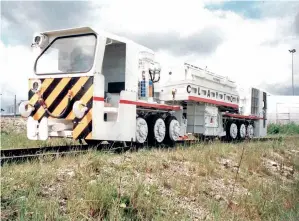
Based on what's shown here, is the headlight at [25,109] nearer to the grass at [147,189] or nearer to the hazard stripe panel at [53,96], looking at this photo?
the hazard stripe panel at [53,96]

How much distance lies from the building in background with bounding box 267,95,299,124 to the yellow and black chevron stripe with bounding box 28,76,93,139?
37230 mm

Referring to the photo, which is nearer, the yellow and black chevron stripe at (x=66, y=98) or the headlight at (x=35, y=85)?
the yellow and black chevron stripe at (x=66, y=98)

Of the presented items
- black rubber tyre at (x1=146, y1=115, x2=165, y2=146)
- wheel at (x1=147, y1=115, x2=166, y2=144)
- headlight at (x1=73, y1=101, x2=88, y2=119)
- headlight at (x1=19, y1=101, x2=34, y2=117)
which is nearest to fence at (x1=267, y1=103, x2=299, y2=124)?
wheel at (x1=147, y1=115, x2=166, y2=144)

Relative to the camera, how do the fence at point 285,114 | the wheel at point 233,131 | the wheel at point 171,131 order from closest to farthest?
the wheel at point 171,131 < the wheel at point 233,131 < the fence at point 285,114

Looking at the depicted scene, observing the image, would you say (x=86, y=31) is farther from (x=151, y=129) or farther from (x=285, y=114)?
(x=285, y=114)

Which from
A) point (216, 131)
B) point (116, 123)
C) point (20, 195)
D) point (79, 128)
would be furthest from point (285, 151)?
point (20, 195)

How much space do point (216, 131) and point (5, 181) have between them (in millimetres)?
10444

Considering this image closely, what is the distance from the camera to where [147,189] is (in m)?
4.67

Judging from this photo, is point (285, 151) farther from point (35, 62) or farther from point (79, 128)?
point (35, 62)

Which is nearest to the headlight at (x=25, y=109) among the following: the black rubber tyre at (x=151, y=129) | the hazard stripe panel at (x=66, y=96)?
the hazard stripe panel at (x=66, y=96)

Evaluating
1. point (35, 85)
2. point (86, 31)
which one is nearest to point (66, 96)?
point (35, 85)

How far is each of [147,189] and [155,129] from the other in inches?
191

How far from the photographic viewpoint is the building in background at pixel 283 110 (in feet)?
139

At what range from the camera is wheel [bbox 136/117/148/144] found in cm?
885
